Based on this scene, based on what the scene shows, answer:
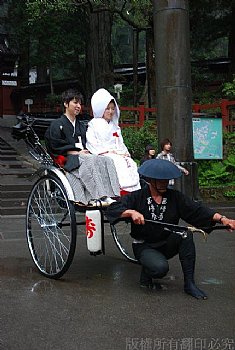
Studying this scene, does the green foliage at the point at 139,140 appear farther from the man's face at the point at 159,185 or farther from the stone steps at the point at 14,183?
the man's face at the point at 159,185

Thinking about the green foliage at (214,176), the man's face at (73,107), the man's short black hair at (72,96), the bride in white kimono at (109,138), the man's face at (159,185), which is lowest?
the green foliage at (214,176)

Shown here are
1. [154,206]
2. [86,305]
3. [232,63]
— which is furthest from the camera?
[232,63]

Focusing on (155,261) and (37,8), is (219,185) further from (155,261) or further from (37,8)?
(155,261)

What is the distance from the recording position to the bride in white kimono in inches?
195

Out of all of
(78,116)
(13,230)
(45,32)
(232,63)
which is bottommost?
(13,230)

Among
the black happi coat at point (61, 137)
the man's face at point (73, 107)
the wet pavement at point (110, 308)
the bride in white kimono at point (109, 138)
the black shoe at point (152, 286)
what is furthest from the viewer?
the man's face at point (73, 107)

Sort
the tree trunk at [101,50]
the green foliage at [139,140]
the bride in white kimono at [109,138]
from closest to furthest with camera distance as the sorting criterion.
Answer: the bride in white kimono at [109,138] → the green foliage at [139,140] → the tree trunk at [101,50]

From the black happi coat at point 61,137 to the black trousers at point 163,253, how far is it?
129 cm

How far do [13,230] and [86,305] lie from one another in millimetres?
3662

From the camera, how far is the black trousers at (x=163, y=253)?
4.24 meters

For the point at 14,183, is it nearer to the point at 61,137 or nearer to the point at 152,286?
the point at 61,137

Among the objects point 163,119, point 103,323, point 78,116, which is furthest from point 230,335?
point 163,119

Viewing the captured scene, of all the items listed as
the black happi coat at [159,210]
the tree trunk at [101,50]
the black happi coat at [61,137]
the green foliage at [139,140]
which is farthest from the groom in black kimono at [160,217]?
the tree trunk at [101,50]

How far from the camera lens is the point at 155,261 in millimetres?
4250
